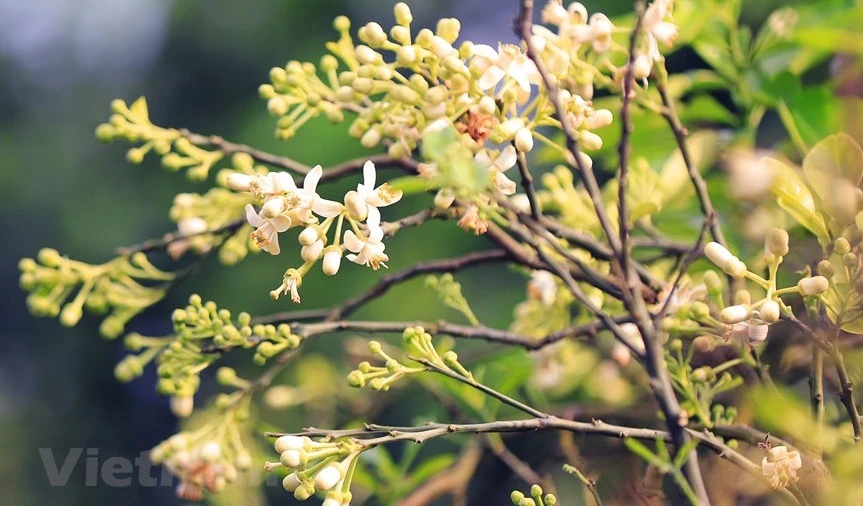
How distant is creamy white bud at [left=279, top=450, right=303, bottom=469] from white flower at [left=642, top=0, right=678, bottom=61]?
379 millimetres

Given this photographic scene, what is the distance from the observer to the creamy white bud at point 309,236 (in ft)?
2.03

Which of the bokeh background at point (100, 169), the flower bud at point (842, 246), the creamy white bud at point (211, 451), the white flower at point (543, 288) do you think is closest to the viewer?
the flower bud at point (842, 246)

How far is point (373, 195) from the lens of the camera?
65 cm

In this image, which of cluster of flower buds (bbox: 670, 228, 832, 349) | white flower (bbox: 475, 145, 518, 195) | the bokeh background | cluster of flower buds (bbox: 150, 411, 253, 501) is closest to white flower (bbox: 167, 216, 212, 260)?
cluster of flower buds (bbox: 150, 411, 253, 501)

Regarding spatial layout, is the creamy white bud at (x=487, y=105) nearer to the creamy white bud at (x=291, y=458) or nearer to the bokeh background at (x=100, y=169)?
the creamy white bud at (x=291, y=458)

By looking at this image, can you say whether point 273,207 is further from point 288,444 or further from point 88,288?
point 88,288

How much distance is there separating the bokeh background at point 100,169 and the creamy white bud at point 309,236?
5.35 metres

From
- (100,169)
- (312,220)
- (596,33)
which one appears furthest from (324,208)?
(100,169)

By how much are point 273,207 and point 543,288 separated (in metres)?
0.43

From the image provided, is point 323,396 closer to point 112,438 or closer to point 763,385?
point 763,385

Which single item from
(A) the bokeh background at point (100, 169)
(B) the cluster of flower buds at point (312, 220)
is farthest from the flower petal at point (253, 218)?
(A) the bokeh background at point (100, 169)

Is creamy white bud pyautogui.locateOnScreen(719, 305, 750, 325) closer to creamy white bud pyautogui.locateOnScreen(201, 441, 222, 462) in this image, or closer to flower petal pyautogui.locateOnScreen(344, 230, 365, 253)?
flower petal pyautogui.locateOnScreen(344, 230, 365, 253)

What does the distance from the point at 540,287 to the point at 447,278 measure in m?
0.24

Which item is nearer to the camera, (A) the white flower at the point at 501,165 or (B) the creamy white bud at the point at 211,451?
(A) the white flower at the point at 501,165
